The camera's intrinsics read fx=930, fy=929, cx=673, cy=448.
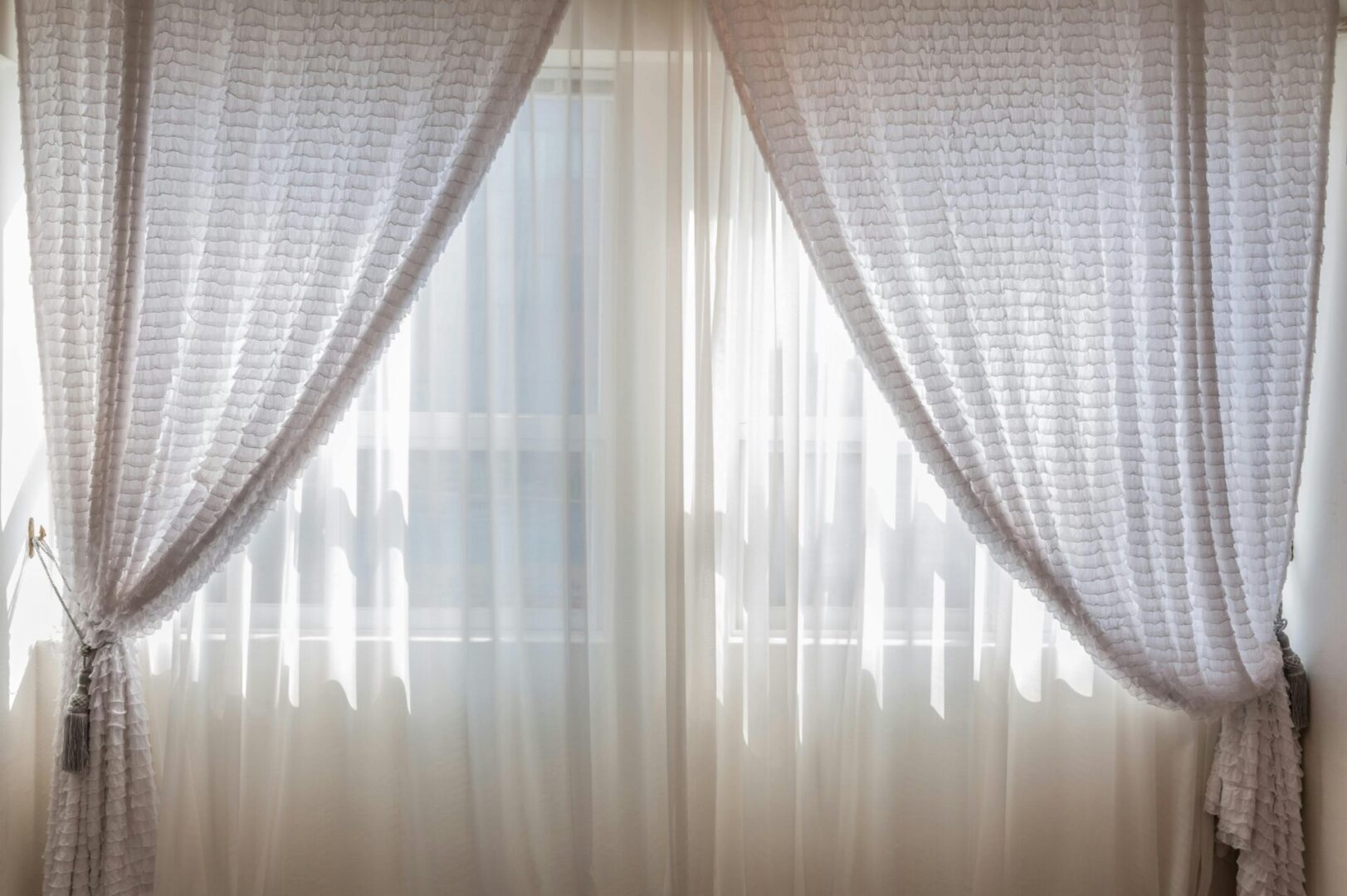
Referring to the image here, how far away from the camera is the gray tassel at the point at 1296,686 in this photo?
1.97m

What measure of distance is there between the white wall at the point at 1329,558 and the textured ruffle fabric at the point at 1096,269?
85 mm

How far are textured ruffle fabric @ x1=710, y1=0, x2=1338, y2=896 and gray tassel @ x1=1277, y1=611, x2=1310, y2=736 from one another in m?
0.05

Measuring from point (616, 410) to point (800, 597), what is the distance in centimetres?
58

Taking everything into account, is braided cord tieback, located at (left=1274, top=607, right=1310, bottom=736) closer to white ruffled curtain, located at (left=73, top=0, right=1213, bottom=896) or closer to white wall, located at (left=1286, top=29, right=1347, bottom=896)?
white wall, located at (left=1286, top=29, right=1347, bottom=896)

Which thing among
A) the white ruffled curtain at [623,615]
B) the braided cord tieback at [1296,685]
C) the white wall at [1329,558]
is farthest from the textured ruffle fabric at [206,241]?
the braided cord tieback at [1296,685]

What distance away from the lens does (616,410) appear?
6.64ft

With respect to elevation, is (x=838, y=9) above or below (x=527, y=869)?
above

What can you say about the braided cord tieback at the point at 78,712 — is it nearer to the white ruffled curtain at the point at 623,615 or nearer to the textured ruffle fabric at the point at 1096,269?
the white ruffled curtain at the point at 623,615

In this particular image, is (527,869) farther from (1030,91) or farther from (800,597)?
(1030,91)

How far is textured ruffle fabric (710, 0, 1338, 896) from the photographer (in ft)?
6.23

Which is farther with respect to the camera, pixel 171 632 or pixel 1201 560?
pixel 171 632

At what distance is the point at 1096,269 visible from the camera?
1.92 metres

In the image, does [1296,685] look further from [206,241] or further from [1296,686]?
[206,241]

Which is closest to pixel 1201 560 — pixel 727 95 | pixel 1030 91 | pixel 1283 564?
pixel 1283 564
